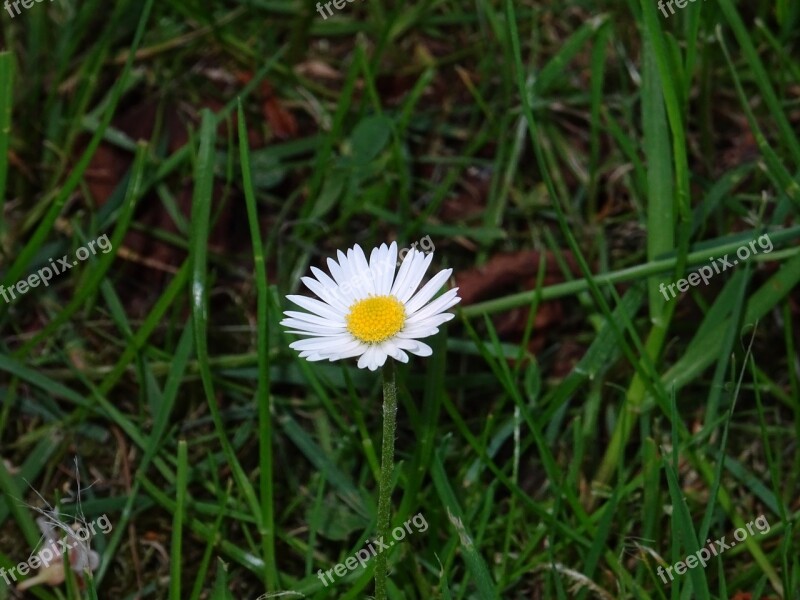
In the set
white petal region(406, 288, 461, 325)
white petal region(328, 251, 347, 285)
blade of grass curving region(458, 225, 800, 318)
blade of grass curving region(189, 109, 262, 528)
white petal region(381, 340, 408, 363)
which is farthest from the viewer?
blade of grass curving region(458, 225, 800, 318)

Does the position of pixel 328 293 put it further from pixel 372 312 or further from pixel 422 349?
pixel 422 349

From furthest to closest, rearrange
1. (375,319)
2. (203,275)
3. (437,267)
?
(437,267) → (203,275) → (375,319)

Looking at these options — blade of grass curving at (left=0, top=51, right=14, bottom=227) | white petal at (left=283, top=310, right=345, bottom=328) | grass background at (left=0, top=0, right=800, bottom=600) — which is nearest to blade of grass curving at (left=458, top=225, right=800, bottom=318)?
grass background at (left=0, top=0, right=800, bottom=600)

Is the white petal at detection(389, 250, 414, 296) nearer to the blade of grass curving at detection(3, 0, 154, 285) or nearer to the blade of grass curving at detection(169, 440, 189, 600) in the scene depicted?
the blade of grass curving at detection(169, 440, 189, 600)

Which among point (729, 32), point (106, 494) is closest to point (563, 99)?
point (729, 32)

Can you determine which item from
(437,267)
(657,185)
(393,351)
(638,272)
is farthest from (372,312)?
(437,267)

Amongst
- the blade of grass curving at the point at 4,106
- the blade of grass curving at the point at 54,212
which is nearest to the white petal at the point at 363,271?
the blade of grass curving at the point at 54,212
